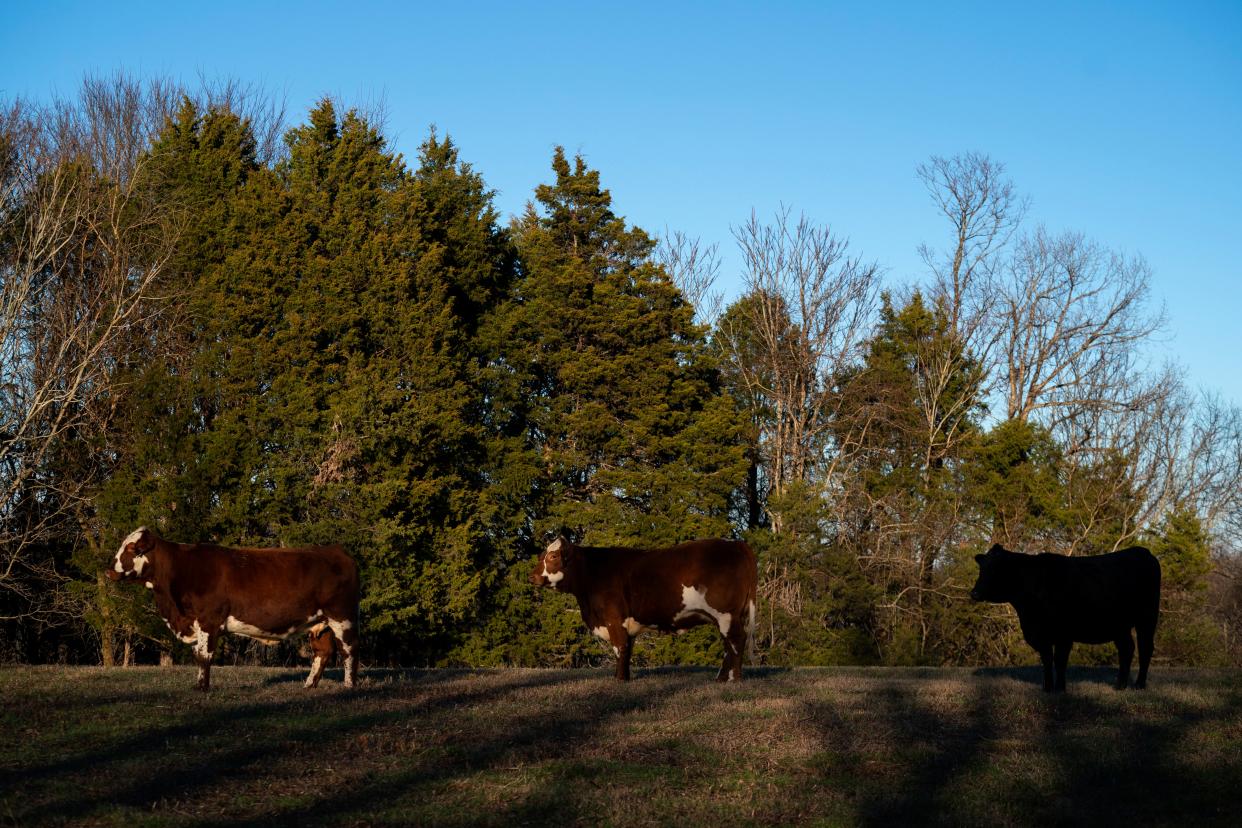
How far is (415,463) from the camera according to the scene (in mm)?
34219

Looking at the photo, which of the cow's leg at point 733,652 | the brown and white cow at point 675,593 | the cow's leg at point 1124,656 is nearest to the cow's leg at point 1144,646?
the cow's leg at point 1124,656

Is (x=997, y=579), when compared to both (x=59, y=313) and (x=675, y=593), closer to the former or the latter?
(x=675, y=593)

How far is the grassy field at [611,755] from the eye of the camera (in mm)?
8562

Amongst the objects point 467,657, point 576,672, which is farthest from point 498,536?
point 576,672

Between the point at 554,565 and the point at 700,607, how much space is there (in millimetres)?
2223

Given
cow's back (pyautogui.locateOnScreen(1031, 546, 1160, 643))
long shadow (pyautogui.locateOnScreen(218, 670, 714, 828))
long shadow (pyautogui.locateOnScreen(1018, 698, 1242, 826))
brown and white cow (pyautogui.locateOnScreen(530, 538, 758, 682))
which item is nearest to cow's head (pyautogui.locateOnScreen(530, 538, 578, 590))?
brown and white cow (pyautogui.locateOnScreen(530, 538, 758, 682))

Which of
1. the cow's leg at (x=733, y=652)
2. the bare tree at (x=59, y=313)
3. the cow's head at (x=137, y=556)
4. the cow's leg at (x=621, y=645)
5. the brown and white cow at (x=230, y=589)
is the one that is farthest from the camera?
the bare tree at (x=59, y=313)

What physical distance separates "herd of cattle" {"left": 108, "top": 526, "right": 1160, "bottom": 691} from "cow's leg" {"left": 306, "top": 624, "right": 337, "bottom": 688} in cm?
2

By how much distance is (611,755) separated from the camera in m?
10.3

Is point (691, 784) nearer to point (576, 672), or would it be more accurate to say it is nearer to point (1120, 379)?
point (576, 672)

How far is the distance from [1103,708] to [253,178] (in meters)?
30.6

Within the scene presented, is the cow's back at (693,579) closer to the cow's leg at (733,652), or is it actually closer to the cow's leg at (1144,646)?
the cow's leg at (733,652)

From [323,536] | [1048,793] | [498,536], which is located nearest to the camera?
[1048,793]

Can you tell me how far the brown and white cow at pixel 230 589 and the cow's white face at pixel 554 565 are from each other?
300cm
